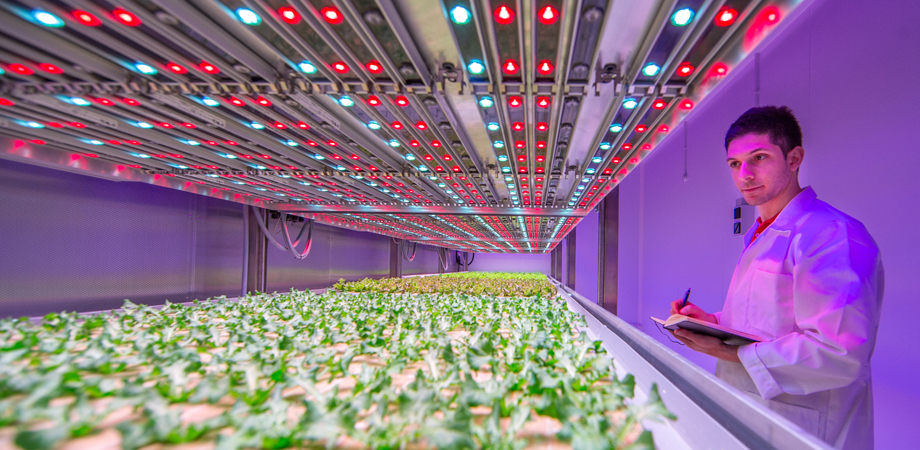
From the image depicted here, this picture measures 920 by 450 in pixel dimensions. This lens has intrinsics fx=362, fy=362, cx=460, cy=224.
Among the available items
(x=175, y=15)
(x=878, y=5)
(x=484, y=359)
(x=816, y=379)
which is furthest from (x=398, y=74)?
(x=878, y=5)

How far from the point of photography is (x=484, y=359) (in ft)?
5.39

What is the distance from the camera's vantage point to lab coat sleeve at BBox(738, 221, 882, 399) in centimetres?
153

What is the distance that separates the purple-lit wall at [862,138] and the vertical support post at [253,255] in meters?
10.5

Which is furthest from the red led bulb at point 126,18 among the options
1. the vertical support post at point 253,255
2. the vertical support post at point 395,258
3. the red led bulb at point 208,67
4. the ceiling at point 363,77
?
the vertical support post at point 395,258

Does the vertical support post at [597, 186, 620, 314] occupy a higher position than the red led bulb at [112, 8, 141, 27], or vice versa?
the red led bulb at [112, 8, 141, 27]

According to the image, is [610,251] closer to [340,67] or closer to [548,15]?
[548,15]

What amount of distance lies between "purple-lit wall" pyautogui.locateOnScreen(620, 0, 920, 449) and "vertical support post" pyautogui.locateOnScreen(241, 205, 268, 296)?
414 inches

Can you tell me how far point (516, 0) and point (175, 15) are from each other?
205 cm

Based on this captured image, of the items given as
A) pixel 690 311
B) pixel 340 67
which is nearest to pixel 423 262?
pixel 340 67

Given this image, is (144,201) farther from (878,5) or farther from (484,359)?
(878,5)

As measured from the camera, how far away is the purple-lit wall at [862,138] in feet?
8.19

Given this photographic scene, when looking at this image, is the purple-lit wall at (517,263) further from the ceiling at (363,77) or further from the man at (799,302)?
the man at (799,302)

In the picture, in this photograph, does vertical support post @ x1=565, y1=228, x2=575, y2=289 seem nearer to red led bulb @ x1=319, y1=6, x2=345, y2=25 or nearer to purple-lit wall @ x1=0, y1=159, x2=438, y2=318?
purple-lit wall @ x1=0, y1=159, x2=438, y2=318

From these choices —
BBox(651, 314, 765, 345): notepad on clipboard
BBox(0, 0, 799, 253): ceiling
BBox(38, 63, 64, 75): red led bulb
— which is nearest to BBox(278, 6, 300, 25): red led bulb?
BBox(0, 0, 799, 253): ceiling
